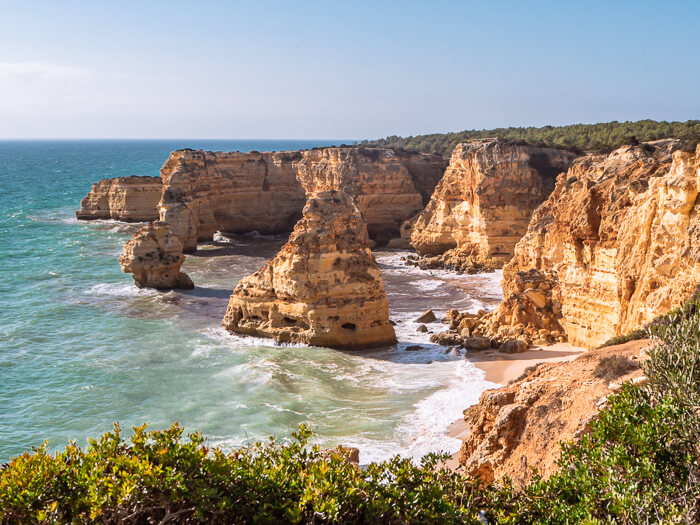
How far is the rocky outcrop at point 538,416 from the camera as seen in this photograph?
412 inches

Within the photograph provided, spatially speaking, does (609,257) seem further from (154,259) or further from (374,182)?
(374,182)

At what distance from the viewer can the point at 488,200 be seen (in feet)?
139

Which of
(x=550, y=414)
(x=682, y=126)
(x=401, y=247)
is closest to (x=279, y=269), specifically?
(x=550, y=414)

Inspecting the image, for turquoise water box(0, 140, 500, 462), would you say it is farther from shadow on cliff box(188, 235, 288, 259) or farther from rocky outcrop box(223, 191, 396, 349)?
shadow on cliff box(188, 235, 288, 259)

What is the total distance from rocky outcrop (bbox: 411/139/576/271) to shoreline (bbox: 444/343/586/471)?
19.1 metres

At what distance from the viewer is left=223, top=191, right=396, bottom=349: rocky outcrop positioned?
24.8 meters

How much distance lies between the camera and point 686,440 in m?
7.44

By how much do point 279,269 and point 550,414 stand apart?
1584 cm

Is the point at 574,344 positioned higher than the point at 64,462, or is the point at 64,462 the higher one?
the point at 64,462

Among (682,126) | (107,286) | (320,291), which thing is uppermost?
(682,126)

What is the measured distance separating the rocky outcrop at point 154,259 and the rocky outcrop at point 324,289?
12.4 meters

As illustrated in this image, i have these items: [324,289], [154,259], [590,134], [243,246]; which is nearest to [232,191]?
[243,246]

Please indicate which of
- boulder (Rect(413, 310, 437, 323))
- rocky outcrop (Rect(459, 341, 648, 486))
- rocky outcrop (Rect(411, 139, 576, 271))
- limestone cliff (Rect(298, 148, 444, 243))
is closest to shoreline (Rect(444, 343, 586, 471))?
boulder (Rect(413, 310, 437, 323))

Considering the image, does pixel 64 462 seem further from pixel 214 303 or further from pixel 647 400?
pixel 214 303
